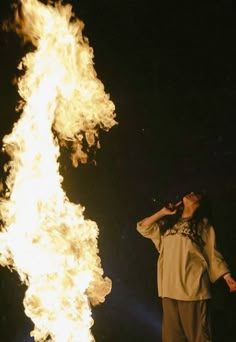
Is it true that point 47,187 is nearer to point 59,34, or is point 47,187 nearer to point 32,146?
point 32,146

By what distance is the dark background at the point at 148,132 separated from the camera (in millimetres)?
7340

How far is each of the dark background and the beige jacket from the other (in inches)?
46.1

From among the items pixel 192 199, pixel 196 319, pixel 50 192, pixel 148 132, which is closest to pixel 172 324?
pixel 196 319

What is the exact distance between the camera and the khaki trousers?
5.51 m

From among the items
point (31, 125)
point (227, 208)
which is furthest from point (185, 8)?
point (31, 125)

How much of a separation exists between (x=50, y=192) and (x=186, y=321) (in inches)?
77.0

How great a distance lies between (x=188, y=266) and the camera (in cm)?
560

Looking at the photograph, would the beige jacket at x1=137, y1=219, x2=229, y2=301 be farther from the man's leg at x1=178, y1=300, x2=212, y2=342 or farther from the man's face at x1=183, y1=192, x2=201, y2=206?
the man's face at x1=183, y1=192, x2=201, y2=206

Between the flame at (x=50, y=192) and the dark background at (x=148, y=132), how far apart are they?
5.07 feet

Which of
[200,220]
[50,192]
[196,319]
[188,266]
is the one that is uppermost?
[50,192]

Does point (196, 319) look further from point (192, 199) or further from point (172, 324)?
point (192, 199)

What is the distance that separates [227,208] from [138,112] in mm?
2235

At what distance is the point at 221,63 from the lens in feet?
28.0

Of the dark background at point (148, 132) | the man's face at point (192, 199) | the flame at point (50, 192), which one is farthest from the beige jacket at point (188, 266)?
the dark background at point (148, 132)
